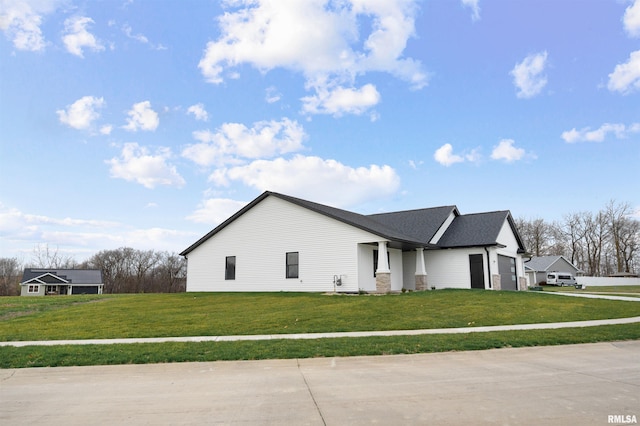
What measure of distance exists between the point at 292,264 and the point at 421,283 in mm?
8001

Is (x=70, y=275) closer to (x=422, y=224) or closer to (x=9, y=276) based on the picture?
(x=9, y=276)

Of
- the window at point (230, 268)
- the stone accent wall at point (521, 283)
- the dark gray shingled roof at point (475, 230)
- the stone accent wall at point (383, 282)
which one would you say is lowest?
the stone accent wall at point (521, 283)

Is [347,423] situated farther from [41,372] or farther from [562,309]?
[562,309]

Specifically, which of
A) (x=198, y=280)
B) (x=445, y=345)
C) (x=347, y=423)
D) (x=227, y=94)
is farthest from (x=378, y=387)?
(x=198, y=280)

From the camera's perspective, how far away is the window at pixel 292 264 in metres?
24.2

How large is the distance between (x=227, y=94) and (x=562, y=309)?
17.5 meters

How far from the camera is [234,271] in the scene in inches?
1047

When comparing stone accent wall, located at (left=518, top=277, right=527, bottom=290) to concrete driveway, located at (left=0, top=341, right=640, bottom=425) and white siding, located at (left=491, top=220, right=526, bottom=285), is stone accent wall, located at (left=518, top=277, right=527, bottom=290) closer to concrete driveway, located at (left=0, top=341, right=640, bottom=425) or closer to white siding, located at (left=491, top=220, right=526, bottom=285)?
white siding, located at (left=491, top=220, right=526, bottom=285)

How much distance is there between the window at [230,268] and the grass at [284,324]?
5466mm

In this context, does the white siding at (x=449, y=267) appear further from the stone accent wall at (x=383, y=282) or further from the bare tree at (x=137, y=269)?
the bare tree at (x=137, y=269)

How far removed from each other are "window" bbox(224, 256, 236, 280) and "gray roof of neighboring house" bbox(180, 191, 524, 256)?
6.69ft

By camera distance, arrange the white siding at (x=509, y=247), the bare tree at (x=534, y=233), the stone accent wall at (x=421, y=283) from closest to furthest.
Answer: the stone accent wall at (x=421, y=283) < the white siding at (x=509, y=247) < the bare tree at (x=534, y=233)

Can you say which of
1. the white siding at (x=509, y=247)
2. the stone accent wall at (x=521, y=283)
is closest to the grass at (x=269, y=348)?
the white siding at (x=509, y=247)

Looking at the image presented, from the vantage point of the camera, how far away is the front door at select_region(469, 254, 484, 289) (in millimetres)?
26594
